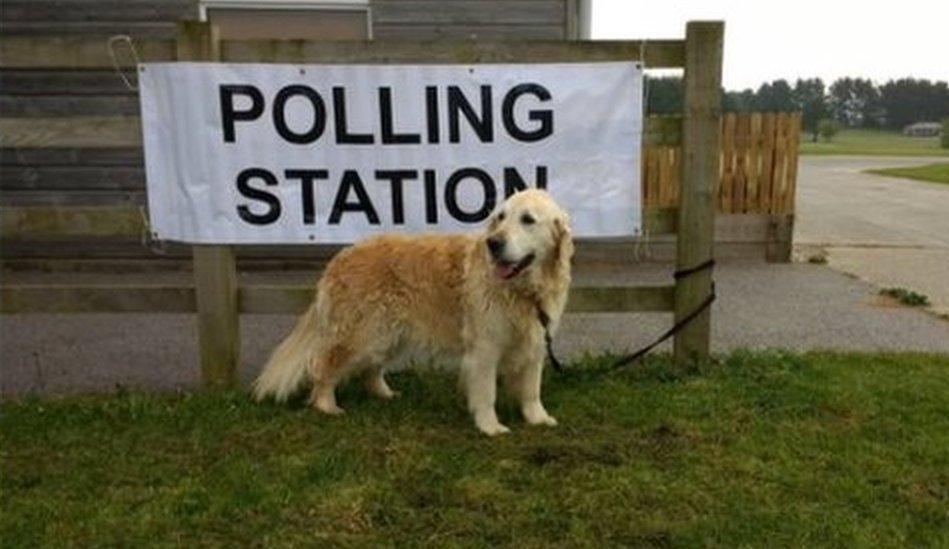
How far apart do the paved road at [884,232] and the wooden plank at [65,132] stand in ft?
21.3

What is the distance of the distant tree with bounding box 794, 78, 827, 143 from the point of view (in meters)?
98.6

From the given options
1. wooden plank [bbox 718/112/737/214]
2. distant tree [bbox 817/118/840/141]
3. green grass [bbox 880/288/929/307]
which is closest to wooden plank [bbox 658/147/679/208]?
wooden plank [bbox 718/112/737/214]

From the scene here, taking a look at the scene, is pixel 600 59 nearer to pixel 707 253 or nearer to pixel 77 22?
pixel 707 253

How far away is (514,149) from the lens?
16.1ft

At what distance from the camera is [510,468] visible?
391 cm

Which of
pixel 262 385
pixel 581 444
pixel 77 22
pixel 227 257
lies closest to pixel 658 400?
pixel 581 444

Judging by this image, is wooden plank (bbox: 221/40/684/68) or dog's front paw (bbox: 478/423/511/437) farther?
wooden plank (bbox: 221/40/684/68)

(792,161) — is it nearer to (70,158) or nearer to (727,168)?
(727,168)

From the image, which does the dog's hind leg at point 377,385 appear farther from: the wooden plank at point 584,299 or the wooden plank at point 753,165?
the wooden plank at point 753,165

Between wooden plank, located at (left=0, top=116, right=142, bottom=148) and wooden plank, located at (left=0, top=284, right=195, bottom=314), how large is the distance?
0.82 metres

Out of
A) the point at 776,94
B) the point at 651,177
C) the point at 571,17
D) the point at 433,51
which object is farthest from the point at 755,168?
the point at 776,94

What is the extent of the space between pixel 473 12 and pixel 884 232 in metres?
7.95

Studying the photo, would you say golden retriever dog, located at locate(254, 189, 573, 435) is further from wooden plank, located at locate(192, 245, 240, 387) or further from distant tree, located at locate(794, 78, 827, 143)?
distant tree, located at locate(794, 78, 827, 143)

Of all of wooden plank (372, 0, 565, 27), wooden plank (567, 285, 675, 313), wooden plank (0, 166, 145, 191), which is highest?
wooden plank (372, 0, 565, 27)
